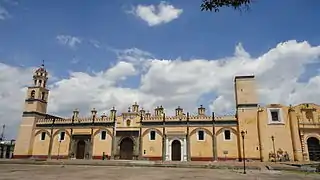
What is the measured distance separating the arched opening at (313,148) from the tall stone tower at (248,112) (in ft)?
20.3

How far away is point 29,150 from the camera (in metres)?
40.9

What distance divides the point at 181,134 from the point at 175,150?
230 cm

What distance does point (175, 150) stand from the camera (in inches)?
1436

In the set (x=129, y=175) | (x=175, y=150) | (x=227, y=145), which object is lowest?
(x=129, y=175)

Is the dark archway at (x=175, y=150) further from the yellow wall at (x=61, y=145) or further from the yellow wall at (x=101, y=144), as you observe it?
the yellow wall at (x=61, y=145)

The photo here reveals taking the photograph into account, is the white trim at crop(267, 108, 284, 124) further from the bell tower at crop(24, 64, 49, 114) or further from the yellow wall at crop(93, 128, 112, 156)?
the bell tower at crop(24, 64, 49, 114)

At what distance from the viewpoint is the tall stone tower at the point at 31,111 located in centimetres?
4117

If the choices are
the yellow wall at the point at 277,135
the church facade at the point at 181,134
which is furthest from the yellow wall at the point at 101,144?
the yellow wall at the point at 277,135

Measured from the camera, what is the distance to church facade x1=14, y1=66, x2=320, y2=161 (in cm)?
3344

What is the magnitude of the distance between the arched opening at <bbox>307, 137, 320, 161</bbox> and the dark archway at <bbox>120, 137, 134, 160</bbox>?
22.6 meters

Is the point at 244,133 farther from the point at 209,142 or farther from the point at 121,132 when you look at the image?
the point at 121,132

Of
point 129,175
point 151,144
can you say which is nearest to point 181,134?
point 151,144

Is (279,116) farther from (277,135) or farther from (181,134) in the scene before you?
(181,134)

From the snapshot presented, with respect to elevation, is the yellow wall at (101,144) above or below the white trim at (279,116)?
below
